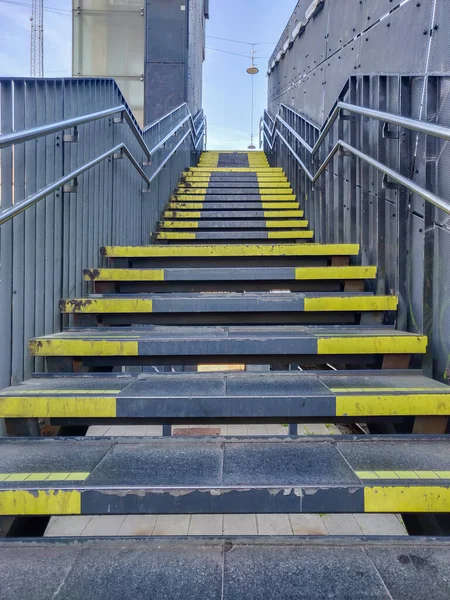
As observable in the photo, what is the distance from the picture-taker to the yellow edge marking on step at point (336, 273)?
99.2 inches

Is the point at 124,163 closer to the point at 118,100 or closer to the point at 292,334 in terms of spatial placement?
the point at 118,100

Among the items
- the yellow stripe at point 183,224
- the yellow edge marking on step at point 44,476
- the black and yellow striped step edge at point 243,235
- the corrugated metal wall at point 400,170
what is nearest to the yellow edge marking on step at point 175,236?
the black and yellow striped step edge at point 243,235

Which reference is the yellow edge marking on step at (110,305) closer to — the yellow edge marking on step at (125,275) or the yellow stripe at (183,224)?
the yellow edge marking on step at (125,275)

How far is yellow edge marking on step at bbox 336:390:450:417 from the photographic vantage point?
1.53 meters

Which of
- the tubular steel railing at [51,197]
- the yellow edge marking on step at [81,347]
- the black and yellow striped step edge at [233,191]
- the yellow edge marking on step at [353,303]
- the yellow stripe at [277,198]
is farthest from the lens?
the black and yellow striped step edge at [233,191]

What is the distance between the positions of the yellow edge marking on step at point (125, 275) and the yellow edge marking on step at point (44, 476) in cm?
148

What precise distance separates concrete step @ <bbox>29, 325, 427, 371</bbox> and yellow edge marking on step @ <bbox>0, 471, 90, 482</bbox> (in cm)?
71

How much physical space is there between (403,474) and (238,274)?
5.48 feet

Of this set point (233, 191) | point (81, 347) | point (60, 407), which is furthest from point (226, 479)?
point (233, 191)

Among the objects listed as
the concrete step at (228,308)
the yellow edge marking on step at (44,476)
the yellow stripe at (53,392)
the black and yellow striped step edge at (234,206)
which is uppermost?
→ the black and yellow striped step edge at (234,206)

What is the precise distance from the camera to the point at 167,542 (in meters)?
1.14

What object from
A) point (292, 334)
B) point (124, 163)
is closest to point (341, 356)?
point (292, 334)

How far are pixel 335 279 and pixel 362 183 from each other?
2.42ft

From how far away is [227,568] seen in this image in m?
1.04
